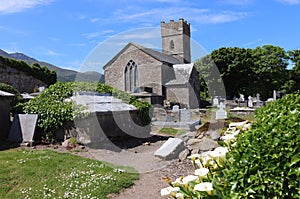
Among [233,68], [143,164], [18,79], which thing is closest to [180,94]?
[233,68]

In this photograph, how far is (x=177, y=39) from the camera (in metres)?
47.2

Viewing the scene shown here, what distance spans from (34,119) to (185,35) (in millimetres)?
39946

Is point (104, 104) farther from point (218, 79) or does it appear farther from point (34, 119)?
point (218, 79)

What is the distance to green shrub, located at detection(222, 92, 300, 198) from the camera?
2314 millimetres

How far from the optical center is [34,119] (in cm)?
951

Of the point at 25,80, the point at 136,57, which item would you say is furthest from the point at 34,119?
the point at 136,57

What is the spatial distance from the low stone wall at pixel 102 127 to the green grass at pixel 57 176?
74.1 inches

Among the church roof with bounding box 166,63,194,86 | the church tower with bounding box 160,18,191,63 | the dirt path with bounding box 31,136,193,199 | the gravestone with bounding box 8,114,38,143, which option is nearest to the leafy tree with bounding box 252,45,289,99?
the church tower with bounding box 160,18,191,63

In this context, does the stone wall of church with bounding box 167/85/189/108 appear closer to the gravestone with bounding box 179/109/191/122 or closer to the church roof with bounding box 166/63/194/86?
the church roof with bounding box 166/63/194/86

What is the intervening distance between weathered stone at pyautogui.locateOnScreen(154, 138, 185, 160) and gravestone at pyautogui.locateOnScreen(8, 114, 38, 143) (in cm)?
448

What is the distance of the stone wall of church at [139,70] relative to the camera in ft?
109

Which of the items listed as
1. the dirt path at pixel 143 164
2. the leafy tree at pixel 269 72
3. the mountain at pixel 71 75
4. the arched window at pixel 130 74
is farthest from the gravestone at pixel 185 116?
the leafy tree at pixel 269 72

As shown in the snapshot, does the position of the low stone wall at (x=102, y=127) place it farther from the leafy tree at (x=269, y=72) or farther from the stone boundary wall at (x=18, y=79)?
the leafy tree at (x=269, y=72)

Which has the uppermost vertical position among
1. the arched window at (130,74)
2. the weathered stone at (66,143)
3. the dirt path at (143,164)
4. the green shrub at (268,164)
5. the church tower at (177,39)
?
the church tower at (177,39)
